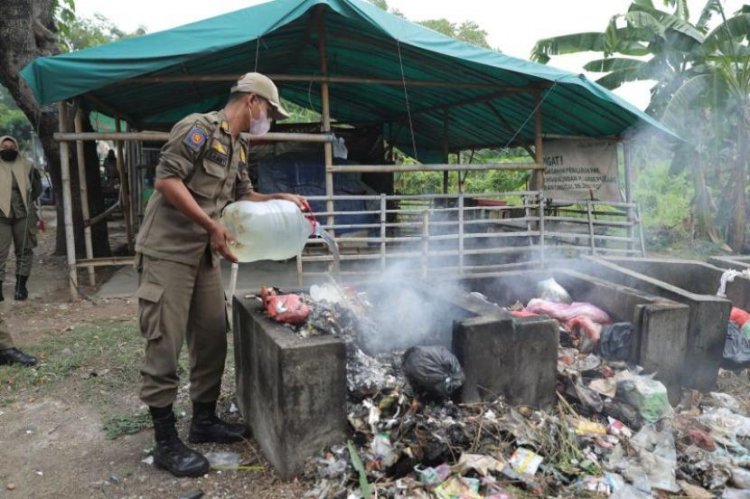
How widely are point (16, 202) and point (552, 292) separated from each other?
635 cm

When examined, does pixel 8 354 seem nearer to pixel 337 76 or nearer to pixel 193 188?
pixel 193 188

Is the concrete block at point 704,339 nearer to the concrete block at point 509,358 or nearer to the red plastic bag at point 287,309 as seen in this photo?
the concrete block at point 509,358

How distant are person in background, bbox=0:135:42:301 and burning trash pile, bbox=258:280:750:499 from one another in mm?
4836

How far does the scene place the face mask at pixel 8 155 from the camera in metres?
6.75

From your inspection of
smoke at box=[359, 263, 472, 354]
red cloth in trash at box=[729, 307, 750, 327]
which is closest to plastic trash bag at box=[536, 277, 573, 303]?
smoke at box=[359, 263, 472, 354]

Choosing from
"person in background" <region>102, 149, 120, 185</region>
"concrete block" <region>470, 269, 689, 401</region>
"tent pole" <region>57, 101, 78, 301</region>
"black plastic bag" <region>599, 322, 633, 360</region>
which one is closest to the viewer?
"concrete block" <region>470, 269, 689, 401</region>

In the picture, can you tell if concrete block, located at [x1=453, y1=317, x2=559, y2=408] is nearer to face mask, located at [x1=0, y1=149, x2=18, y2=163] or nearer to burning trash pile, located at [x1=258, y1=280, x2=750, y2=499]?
burning trash pile, located at [x1=258, y1=280, x2=750, y2=499]

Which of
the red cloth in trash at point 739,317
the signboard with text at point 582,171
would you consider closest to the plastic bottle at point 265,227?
A: the red cloth in trash at point 739,317

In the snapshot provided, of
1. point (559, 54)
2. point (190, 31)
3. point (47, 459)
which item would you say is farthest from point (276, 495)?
point (559, 54)

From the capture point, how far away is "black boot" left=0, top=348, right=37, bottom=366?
190 inches

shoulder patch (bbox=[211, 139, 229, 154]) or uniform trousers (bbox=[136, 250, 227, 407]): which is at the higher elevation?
shoulder patch (bbox=[211, 139, 229, 154])

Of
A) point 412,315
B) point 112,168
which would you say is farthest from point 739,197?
point 112,168

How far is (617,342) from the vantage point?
431cm

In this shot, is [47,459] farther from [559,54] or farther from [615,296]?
[559,54]
